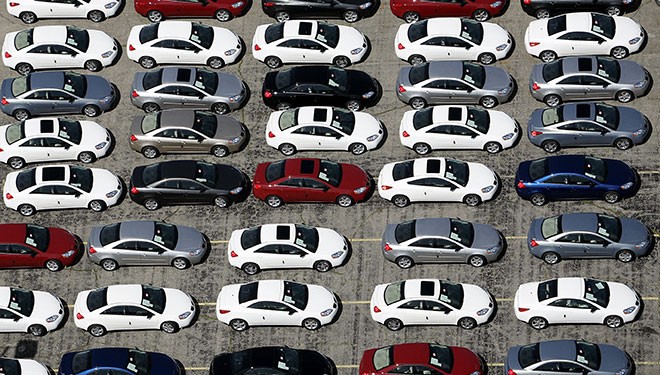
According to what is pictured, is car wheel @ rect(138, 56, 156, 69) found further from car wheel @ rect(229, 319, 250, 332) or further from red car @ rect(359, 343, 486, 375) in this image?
red car @ rect(359, 343, 486, 375)

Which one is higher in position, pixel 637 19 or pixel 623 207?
pixel 637 19

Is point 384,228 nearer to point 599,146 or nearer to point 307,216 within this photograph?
point 307,216

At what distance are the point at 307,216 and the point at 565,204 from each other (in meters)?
9.13

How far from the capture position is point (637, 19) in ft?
174

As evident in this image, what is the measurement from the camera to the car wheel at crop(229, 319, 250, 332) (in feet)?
148

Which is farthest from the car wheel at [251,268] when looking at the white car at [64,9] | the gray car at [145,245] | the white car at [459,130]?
the white car at [64,9]

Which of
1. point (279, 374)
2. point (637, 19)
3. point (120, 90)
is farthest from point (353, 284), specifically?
point (637, 19)

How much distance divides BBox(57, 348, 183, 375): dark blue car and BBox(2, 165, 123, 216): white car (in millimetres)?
6611

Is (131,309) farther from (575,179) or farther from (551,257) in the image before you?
(575,179)

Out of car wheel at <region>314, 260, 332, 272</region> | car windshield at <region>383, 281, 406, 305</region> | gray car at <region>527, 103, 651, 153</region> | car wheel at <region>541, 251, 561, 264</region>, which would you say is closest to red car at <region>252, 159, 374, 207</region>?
car wheel at <region>314, 260, 332, 272</region>

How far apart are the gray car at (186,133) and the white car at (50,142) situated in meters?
1.53

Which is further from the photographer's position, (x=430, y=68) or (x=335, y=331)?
(x=430, y=68)

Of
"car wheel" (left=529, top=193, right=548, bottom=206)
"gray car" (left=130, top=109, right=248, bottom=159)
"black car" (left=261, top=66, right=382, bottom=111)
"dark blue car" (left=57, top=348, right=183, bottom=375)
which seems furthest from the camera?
"black car" (left=261, top=66, right=382, bottom=111)

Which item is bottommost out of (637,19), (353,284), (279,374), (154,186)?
(279,374)
